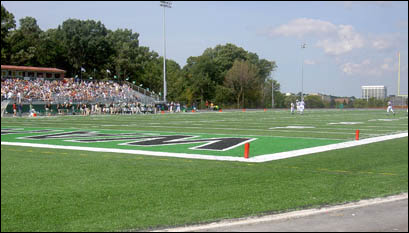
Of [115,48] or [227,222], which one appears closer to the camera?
[227,222]

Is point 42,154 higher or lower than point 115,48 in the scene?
lower

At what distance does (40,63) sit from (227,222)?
221ft

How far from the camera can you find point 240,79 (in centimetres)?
8450

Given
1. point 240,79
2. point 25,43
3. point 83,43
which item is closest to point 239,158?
point 25,43

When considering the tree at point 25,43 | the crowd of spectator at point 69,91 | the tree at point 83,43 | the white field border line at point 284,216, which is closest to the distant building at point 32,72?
the tree at point 25,43

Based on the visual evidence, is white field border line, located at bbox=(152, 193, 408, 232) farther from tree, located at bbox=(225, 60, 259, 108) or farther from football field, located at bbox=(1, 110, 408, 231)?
tree, located at bbox=(225, 60, 259, 108)

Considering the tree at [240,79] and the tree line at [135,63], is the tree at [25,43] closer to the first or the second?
the tree line at [135,63]

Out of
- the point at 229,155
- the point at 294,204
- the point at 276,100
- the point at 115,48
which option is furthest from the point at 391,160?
the point at 276,100

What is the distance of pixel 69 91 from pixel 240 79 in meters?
40.9

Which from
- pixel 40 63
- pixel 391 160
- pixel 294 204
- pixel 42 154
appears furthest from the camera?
pixel 40 63

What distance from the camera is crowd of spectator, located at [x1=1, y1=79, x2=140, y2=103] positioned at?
Answer: 41694 mm

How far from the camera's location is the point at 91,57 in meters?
73.4

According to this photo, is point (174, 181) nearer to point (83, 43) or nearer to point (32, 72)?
point (32, 72)

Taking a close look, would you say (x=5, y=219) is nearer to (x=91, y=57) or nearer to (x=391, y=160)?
(x=391, y=160)
